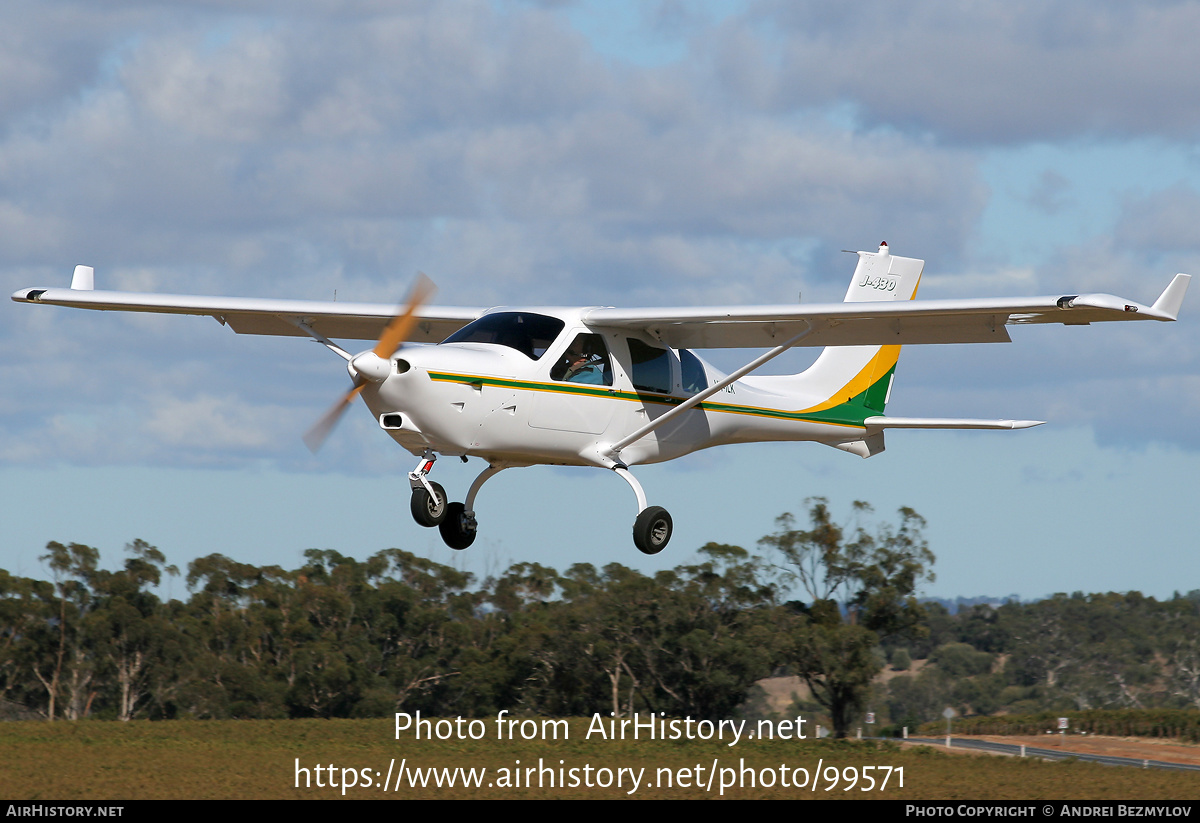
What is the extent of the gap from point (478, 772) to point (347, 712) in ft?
94.4

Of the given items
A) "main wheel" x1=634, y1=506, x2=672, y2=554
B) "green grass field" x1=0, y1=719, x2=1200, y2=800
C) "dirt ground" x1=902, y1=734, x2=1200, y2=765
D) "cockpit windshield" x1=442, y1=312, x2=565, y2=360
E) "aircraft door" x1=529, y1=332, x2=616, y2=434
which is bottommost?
"green grass field" x1=0, y1=719, x2=1200, y2=800

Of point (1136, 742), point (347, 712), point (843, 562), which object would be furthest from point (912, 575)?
point (347, 712)

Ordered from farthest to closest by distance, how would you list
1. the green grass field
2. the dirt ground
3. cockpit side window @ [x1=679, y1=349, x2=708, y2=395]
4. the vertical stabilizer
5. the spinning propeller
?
1. the dirt ground
2. the green grass field
3. the vertical stabilizer
4. cockpit side window @ [x1=679, y1=349, x2=708, y2=395]
5. the spinning propeller

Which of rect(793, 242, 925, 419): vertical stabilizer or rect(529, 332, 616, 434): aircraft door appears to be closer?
rect(529, 332, 616, 434): aircraft door

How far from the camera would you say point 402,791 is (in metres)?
29.6

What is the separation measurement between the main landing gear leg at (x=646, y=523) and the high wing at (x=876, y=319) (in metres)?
1.83

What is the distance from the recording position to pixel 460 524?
52.9ft

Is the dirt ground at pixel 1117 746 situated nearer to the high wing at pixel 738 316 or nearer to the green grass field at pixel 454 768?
the green grass field at pixel 454 768

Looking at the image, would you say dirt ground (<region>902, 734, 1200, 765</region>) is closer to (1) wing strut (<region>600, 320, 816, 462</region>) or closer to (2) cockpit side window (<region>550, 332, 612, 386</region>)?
(1) wing strut (<region>600, 320, 816, 462</region>)

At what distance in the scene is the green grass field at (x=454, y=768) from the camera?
88.6 feet

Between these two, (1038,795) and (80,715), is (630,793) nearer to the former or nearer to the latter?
(1038,795)

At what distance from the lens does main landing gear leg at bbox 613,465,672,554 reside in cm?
1617

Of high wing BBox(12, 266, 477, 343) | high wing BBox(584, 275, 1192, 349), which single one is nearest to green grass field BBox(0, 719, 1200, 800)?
high wing BBox(12, 266, 477, 343)

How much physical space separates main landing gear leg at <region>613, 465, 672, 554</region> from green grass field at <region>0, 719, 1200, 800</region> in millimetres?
12832
